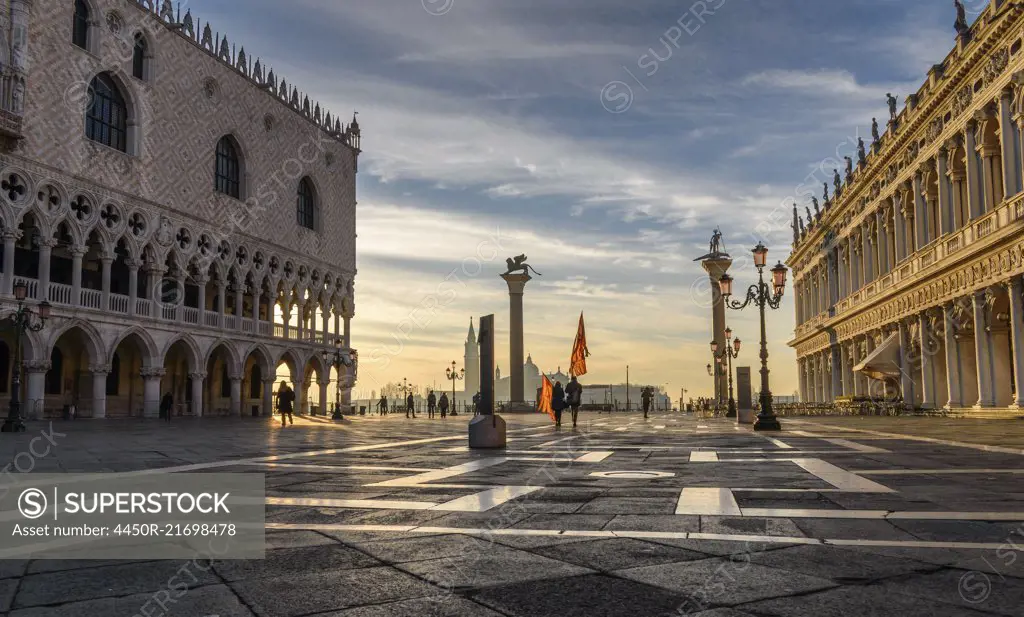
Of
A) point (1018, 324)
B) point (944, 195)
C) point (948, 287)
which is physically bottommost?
point (1018, 324)

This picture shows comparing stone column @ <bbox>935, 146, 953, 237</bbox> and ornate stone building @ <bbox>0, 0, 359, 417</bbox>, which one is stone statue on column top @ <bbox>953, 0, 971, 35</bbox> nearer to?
stone column @ <bbox>935, 146, 953, 237</bbox>

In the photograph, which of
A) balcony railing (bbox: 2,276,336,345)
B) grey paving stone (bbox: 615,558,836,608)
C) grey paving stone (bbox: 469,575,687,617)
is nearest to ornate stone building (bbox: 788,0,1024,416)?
grey paving stone (bbox: 615,558,836,608)

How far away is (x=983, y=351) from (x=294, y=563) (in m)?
28.8

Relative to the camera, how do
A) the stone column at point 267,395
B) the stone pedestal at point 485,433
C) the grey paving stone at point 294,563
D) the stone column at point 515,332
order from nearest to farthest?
the grey paving stone at point 294,563
the stone pedestal at point 485,433
the stone column at point 267,395
the stone column at point 515,332

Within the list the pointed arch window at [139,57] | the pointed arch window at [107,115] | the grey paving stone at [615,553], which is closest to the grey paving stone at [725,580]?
the grey paving stone at [615,553]

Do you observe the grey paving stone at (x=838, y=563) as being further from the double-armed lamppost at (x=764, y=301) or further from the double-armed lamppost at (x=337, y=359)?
the double-armed lamppost at (x=337, y=359)

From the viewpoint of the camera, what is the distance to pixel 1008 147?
24250 mm

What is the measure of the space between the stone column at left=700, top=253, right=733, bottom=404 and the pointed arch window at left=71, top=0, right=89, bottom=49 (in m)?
29.4

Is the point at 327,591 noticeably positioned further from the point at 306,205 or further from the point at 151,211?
the point at 306,205

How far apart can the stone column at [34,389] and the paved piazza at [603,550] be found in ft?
80.8

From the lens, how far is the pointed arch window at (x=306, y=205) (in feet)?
168

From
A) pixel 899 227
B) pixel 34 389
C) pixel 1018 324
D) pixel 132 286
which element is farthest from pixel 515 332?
pixel 1018 324

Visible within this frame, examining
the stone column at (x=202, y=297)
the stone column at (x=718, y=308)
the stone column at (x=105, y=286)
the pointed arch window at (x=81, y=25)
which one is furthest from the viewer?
the stone column at (x=718, y=308)

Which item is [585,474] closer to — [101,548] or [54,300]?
[101,548]
